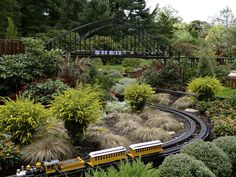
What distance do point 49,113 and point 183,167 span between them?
2.49 metres

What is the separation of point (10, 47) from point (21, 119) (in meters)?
5.10

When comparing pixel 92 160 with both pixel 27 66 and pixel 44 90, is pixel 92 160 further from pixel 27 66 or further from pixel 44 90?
pixel 27 66

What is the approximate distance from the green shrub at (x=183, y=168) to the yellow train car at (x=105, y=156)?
2.84 feet

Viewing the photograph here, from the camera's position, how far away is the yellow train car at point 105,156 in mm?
4355

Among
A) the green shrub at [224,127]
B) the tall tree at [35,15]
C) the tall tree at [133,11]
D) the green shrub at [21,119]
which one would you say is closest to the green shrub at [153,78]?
the green shrub at [224,127]

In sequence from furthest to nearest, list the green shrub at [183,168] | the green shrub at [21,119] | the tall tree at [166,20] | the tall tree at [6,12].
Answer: the tall tree at [166,20] < the tall tree at [6,12] < the green shrub at [21,119] < the green shrub at [183,168]

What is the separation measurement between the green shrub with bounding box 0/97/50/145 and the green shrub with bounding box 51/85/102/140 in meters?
0.32

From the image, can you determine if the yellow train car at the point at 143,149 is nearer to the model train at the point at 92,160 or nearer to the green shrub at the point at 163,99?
the model train at the point at 92,160

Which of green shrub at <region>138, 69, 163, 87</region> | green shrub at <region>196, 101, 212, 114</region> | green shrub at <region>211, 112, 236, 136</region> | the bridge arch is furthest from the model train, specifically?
green shrub at <region>138, 69, 163, 87</region>

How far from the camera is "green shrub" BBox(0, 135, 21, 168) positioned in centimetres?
423

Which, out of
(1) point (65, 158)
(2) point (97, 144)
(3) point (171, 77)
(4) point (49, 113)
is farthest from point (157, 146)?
(3) point (171, 77)

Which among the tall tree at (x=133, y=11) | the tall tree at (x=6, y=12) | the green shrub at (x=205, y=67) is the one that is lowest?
the green shrub at (x=205, y=67)

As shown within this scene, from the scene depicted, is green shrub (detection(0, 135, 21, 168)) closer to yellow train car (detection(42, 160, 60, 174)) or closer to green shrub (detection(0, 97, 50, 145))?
green shrub (detection(0, 97, 50, 145))

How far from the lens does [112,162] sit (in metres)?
4.49
